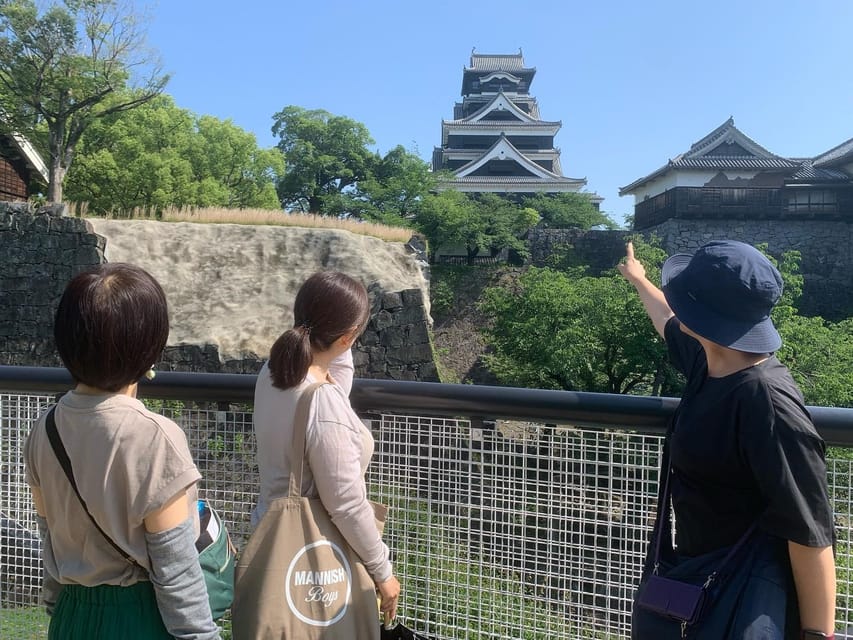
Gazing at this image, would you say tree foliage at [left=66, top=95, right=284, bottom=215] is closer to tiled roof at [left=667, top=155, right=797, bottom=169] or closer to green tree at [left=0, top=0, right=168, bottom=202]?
green tree at [left=0, top=0, right=168, bottom=202]

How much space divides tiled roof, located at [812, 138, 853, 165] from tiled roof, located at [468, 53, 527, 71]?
2036 cm

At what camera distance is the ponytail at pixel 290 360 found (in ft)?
4.64

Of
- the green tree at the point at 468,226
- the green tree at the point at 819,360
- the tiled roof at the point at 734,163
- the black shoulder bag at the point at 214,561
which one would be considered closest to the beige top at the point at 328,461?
the black shoulder bag at the point at 214,561

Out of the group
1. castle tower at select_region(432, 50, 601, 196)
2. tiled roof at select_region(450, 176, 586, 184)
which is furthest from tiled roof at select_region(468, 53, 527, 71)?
tiled roof at select_region(450, 176, 586, 184)

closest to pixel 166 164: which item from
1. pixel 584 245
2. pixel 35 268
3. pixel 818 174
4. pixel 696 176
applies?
pixel 35 268

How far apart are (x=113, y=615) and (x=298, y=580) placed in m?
0.33

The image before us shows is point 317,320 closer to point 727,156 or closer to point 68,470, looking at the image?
point 68,470

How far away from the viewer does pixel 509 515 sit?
1.65 m

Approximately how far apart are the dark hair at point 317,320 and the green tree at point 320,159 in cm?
2539

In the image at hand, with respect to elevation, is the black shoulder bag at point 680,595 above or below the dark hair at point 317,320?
below

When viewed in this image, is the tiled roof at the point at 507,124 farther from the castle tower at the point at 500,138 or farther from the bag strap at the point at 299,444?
the bag strap at the point at 299,444

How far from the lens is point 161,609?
1.12 metres

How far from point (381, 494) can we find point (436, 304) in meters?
19.2

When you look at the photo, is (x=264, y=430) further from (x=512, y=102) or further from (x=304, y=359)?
(x=512, y=102)
